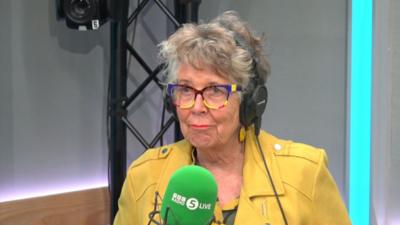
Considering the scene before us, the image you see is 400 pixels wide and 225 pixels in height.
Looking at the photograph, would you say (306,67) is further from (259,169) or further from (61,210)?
(259,169)

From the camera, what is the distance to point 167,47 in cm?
137

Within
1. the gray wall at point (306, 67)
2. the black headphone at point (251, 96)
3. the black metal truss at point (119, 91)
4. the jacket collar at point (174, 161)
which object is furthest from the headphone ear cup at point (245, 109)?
the gray wall at point (306, 67)

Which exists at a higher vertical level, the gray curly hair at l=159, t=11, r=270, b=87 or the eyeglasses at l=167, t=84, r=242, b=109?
the gray curly hair at l=159, t=11, r=270, b=87

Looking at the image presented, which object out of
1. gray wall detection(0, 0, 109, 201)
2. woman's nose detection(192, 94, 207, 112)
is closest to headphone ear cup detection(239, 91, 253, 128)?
woman's nose detection(192, 94, 207, 112)

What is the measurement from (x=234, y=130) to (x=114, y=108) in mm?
1117

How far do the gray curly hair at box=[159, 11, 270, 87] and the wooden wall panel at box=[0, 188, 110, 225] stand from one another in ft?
4.48

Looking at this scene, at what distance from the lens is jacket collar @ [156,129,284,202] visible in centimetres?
136

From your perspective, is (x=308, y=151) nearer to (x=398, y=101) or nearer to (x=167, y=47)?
(x=167, y=47)

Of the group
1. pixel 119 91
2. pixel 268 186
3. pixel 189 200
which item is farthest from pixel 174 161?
pixel 119 91

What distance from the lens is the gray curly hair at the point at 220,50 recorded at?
4.23 feet

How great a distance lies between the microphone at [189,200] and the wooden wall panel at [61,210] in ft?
5.37

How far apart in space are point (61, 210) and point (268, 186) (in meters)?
1.48

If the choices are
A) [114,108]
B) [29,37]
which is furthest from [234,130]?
[29,37]

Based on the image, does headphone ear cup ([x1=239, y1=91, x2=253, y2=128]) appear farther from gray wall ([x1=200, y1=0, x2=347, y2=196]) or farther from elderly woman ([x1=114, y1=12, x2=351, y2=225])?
gray wall ([x1=200, y1=0, x2=347, y2=196])
